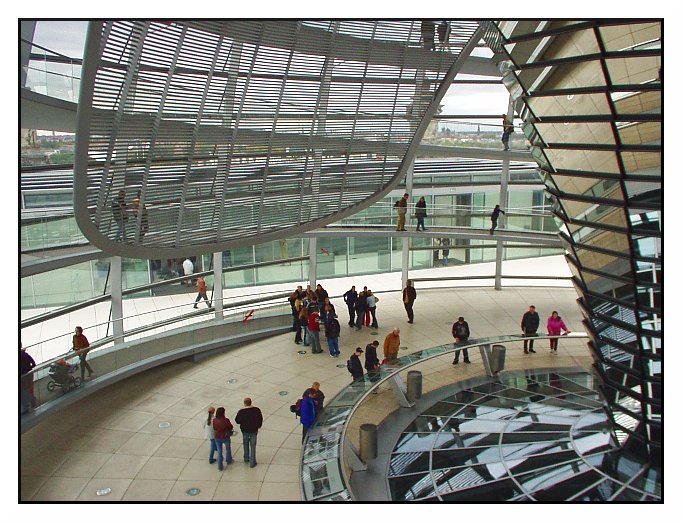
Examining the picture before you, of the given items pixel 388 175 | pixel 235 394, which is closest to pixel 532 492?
pixel 235 394

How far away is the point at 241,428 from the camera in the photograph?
12.5 m

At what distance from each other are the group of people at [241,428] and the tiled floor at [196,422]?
0.20m

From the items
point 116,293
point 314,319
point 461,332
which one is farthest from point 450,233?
point 116,293

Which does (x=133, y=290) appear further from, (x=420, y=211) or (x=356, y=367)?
(x=420, y=211)

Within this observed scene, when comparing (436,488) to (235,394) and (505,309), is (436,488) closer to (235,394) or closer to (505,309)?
(235,394)

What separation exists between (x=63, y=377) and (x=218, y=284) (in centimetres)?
805

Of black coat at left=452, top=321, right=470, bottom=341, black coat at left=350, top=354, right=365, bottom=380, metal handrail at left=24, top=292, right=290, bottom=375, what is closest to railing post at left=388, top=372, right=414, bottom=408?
black coat at left=350, top=354, right=365, bottom=380

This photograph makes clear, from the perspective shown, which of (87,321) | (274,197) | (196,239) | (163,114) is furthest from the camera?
(87,321)

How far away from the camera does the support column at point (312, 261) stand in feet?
78.7

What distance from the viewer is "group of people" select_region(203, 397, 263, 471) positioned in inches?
490

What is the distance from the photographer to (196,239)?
1560 cm

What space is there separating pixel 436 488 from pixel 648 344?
4.31 meters

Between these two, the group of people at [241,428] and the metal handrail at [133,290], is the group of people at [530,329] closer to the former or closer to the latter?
the group of people at [241,428]

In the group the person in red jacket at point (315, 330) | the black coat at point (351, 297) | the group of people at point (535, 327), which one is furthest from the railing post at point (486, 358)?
the black coat at point (351, 297)
